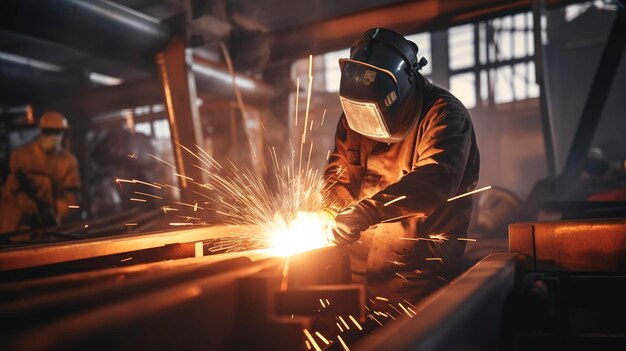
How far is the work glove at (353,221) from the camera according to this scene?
177 cm

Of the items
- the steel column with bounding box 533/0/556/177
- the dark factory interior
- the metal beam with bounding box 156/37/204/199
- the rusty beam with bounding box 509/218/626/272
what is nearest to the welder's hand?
the dark factory interior

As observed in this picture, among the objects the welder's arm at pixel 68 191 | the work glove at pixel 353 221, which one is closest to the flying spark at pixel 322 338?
the work glove at pixel 353 221

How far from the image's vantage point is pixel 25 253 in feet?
5.65

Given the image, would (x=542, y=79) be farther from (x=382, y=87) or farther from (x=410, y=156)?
(x=382, y=87)

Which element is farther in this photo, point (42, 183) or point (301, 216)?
point (42, 183)

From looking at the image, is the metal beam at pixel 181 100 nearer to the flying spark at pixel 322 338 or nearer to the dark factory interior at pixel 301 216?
the dark factory interior at pixel 301 216

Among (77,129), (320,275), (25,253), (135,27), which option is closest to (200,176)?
(135,27)

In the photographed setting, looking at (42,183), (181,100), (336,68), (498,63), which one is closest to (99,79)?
(42,183)

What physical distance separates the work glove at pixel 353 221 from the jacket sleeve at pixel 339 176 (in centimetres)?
69

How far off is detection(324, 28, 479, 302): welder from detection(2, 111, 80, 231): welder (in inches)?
155

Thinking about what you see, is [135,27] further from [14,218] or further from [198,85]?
[14,218]

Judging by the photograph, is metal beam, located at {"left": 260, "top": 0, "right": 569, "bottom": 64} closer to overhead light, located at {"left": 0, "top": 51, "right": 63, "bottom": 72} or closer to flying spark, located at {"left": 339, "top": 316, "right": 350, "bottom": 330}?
flying spark, located at {"left": 339, "top": 316, "right": 350, "bottom": 330}

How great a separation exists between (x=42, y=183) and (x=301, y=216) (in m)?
4.21

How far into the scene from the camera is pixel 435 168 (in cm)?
191
